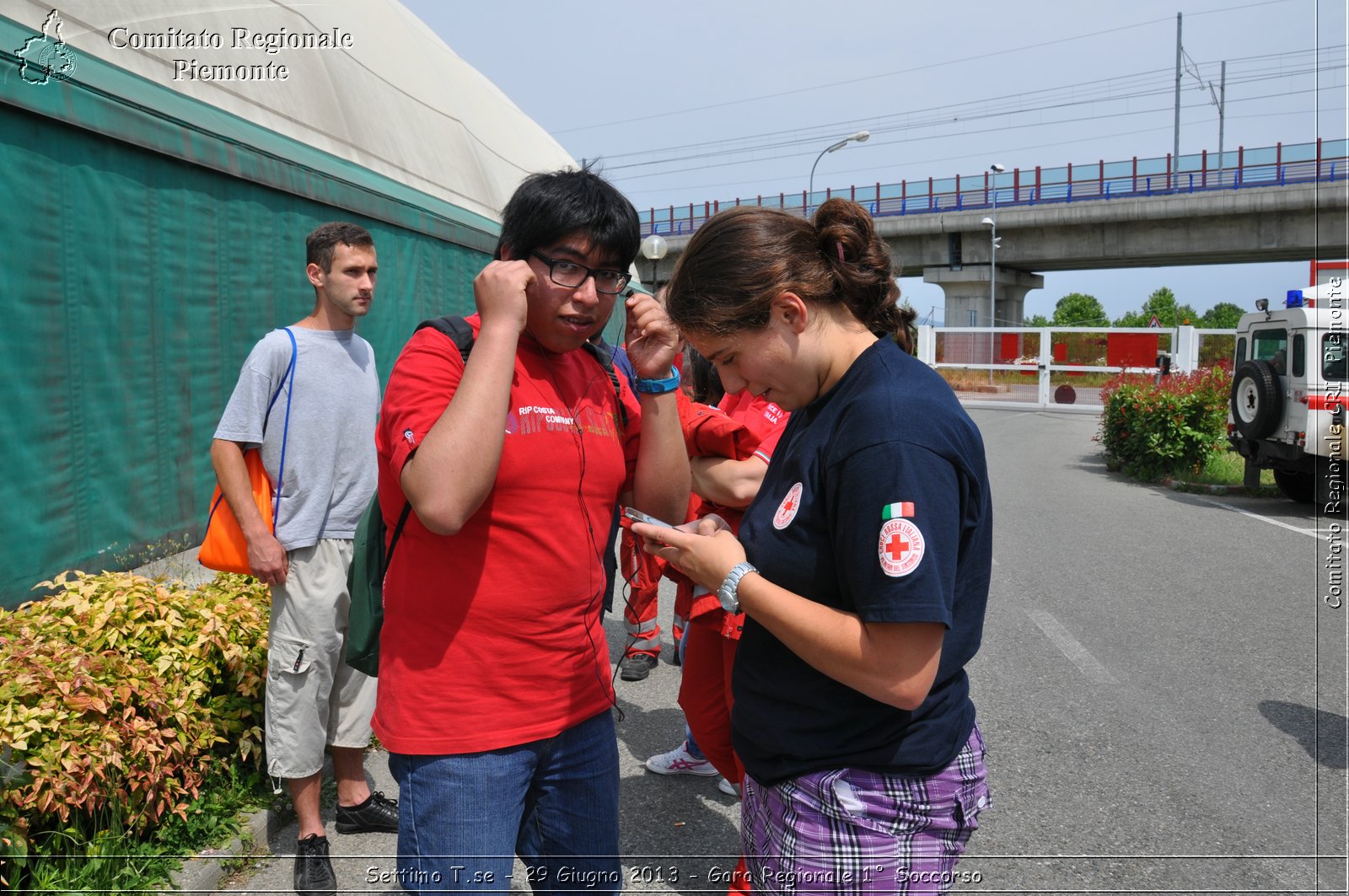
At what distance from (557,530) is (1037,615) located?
5601 millimetres

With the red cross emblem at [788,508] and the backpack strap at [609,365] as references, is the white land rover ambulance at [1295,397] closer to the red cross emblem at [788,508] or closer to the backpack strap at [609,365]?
the backpack strap at [609,365]

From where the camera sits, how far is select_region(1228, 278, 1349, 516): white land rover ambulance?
1021cm

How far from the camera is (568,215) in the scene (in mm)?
1879

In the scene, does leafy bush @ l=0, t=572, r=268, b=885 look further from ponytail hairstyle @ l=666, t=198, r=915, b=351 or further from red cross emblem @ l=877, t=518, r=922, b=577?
red cross emblem @ l=877, t=518, r=922, b=577

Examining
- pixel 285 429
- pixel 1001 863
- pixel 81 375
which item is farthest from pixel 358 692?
pixel 81 375

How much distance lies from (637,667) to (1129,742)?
260cm

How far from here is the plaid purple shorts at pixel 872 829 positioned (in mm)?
1588

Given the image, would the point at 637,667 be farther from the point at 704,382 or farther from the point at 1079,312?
the point at 1079,312

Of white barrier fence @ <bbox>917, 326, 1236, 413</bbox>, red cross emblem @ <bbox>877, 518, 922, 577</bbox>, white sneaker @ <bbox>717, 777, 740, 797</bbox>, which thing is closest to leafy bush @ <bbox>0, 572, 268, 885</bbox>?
white sneaker @ <bbox>717, 777, 740, 797</bbox>

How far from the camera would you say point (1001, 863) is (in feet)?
10.8

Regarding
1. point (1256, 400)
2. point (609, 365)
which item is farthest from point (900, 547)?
point (1256, 400)

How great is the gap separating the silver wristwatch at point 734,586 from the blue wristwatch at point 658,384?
611 mm

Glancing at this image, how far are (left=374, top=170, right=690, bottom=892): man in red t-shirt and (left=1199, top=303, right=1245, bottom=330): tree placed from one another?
301 feet

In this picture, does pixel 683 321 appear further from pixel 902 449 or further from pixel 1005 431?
pixel 1005 431
